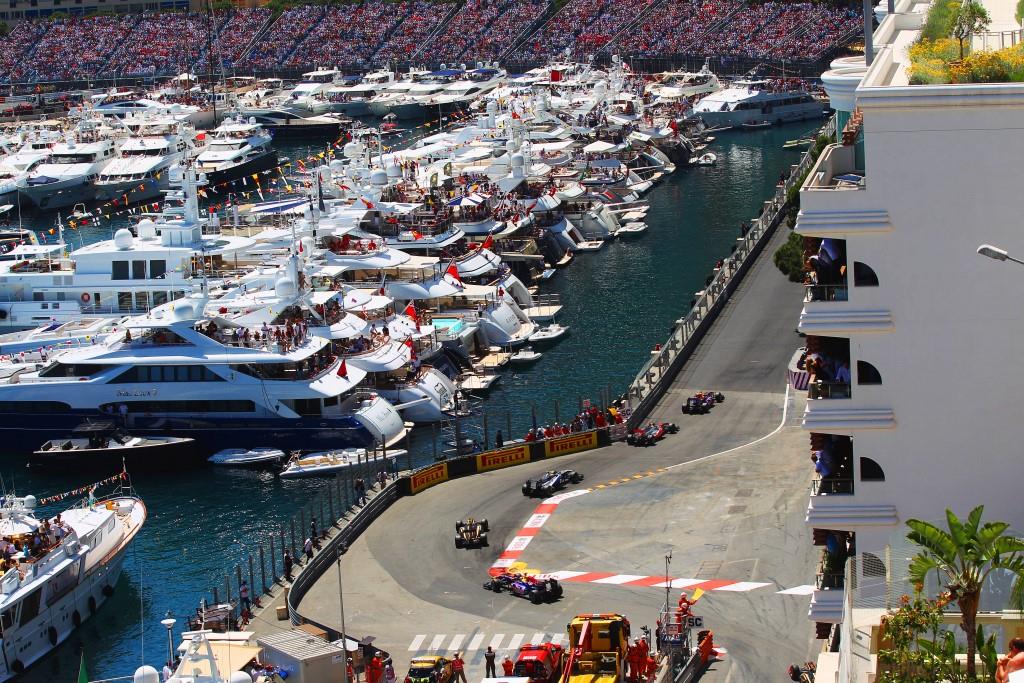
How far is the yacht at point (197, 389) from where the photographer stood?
74.1 metres

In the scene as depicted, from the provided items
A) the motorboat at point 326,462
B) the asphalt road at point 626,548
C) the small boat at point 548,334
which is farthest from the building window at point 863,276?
the small boat at point 548,334

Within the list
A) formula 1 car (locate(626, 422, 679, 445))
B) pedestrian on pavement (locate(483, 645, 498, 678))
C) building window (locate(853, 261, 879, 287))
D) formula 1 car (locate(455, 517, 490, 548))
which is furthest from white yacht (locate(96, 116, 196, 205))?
building window (locate(853, 261, 879, 287))

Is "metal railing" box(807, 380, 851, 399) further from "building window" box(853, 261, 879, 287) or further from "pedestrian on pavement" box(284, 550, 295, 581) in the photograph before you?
"pedestrian on pavement" box(284, 550, 295, 581)

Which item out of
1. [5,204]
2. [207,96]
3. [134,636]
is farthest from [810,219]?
[207,96]

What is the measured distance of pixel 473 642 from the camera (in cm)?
4703

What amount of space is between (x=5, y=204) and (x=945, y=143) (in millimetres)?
117370

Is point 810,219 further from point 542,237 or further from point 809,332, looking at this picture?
point 542,237

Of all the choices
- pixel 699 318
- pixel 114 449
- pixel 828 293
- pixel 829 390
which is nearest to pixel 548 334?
pixel 699 318

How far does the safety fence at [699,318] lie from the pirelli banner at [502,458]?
196 inches

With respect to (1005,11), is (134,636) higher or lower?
lower

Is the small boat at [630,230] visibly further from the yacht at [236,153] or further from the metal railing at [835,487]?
the metal railing at [835,487]

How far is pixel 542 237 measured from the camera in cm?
10962

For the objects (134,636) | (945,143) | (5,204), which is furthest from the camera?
(5,204)

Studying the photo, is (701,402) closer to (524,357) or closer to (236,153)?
(524,357)
